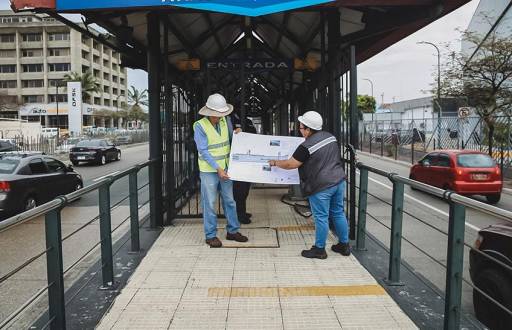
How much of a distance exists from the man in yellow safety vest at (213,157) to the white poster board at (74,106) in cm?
5394

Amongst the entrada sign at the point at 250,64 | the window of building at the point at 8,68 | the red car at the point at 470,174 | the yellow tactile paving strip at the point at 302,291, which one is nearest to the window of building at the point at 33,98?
the window of building at the point at 8,68

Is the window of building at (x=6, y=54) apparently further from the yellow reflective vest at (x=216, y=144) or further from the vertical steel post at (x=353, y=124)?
the vertical steel post at (x=353, y=124)

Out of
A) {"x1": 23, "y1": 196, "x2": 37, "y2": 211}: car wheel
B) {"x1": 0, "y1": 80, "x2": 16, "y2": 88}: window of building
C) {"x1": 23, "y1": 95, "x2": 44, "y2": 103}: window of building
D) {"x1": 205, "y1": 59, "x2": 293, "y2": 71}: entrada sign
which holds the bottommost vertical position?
{"x1": 23, "y1": 196, "x2": 37, "y2": 211}: car wheel

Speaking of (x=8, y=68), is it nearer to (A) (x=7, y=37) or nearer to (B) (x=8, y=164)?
(A) (x=7, y=37)

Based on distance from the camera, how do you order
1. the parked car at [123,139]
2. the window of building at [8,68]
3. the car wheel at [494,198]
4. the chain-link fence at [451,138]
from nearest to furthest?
the car wheel at [494,198], the chain-link fence at [451,138], the parked car at [123,139], the window of building at [8,68]

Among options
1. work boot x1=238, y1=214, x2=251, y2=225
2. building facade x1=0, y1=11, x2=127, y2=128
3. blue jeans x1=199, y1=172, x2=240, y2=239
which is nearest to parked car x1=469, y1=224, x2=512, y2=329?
blue jeans x1=199, y1=172, x2=240, y2=239

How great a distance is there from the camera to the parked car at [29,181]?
1081cm

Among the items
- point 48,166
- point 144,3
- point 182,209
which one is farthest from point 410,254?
point 48,166

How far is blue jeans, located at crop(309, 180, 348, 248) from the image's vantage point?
17.7 ft

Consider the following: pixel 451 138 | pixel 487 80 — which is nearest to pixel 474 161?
pixel 487 80

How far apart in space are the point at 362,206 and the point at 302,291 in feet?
5.28

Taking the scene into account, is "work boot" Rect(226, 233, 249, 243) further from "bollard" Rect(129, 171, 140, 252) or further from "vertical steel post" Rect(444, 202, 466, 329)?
"vertical steel post" Rect(444, 202, 466, 329)

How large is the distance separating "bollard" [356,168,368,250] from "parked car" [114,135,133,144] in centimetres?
4708

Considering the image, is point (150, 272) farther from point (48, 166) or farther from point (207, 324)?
point (48, 166)
